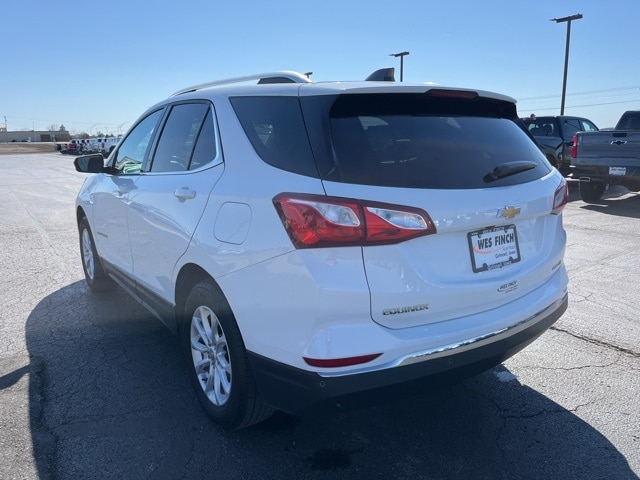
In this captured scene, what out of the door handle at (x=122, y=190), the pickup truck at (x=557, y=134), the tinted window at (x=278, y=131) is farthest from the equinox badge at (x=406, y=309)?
the pickup truck at (x=557, y=134)

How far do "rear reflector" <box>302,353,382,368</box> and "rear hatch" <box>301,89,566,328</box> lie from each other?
0.16 meters

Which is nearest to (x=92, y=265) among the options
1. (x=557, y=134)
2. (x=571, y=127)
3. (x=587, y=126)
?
(x=557, y=134)

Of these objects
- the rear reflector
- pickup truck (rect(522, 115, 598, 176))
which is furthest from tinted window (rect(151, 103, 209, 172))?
pickup truck (rect(522, 115, 598, 176))

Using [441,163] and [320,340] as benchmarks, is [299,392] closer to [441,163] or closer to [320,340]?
[320,340]

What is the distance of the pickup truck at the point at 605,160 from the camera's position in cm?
1049

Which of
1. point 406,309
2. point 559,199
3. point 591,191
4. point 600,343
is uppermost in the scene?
point 559,199

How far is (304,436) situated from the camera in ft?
10.0

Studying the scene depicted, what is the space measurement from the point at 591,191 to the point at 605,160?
1146mm

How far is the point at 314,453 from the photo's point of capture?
2896mm

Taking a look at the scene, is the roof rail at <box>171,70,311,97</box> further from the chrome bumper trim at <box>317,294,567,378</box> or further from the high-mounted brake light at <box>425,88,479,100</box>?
the chrome bumper trim at <box>317,294,567,378</box>

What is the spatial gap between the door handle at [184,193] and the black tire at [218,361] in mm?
505

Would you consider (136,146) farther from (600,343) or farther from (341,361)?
(600,343)

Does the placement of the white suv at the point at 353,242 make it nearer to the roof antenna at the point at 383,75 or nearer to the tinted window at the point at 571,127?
the roof antenna at the point at 383,75

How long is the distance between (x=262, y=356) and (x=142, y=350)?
2.03 metres
